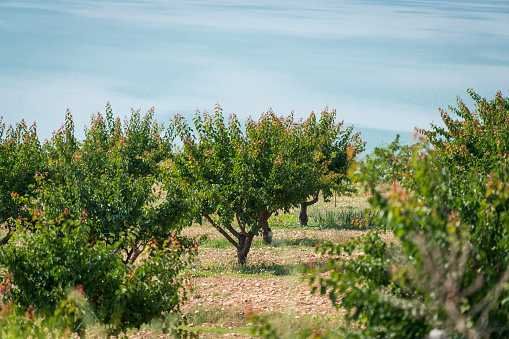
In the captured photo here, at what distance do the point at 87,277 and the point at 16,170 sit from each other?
1211cm

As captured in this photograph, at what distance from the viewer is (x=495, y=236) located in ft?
17.4

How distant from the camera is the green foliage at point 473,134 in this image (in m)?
16.0

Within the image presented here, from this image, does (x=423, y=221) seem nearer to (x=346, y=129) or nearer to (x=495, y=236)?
(x=495, y=236)

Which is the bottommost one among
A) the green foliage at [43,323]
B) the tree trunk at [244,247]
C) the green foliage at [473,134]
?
the tree trunk at [244,247]

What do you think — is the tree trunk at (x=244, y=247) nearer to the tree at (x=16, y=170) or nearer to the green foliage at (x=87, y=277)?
the tree at (x=16, y=170)

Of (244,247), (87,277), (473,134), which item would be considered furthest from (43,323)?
(473,134)

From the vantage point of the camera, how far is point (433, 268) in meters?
3.94

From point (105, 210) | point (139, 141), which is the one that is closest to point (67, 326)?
point (105, 210)

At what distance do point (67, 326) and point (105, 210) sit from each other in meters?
5.60

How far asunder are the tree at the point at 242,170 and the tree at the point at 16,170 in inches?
219

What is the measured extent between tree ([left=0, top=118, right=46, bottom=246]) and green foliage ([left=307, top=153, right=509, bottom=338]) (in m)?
13.9

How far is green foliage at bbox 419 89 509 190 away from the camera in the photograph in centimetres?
1599

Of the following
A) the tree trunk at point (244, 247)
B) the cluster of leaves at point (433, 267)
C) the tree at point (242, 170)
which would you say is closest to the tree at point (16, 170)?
the tree at point (242, 170)

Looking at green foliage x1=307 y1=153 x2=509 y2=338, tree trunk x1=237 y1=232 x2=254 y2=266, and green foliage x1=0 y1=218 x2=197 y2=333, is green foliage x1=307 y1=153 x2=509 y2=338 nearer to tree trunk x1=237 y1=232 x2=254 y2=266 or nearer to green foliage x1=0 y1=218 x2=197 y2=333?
green foliage x1=0 y1=218 x2=197 y2=333
